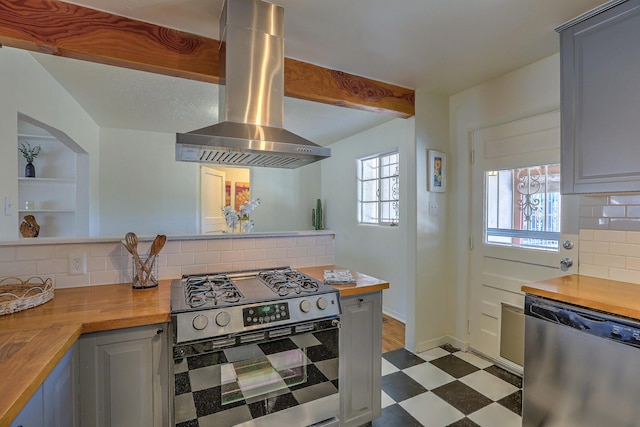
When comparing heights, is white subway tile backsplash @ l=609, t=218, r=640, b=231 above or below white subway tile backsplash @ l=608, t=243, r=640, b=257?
above

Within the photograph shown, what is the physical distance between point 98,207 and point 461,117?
4570mm

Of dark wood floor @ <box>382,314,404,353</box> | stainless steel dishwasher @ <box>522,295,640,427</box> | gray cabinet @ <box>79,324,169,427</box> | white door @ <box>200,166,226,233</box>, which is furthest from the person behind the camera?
white door @ <box>200,166,226,233</box>

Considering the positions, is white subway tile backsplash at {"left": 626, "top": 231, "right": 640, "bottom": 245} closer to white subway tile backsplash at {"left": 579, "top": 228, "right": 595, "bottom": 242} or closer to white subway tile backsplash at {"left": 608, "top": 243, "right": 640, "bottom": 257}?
white subway tile backsplash at {"left": 608, "top": 243, "right": 640, "bottom": 257}

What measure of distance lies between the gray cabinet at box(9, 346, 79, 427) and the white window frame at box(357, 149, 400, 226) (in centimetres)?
305

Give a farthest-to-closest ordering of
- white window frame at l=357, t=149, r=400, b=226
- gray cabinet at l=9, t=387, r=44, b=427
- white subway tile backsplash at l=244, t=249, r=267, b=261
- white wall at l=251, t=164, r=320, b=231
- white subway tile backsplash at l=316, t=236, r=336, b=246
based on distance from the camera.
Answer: white wall at l=251, t=164, r=320, b=231, white window frame at l=357, t=149, r=400, b=226, white subway tile backsplash at l=316, t=236, r=336, b=246, white subway tile backsplash at l=244, t=249, r=267, b=261, gray cabinet at l=9, t=387, r=44, b=427

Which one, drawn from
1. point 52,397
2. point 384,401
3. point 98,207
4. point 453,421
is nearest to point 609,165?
point 453,421

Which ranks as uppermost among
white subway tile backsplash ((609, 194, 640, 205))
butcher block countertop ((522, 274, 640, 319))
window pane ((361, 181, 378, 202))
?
window pane ((361, 181, 378, 202))

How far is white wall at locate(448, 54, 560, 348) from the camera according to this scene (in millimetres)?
2291

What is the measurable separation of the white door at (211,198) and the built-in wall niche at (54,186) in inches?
58.8

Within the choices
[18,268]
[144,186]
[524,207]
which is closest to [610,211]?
[524,207]

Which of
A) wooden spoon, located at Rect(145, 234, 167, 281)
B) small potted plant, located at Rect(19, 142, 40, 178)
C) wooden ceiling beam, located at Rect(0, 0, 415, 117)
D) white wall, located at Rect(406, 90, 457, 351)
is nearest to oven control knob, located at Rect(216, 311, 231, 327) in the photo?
wooden spoon, located at Rect(145, 234, 167, 281)

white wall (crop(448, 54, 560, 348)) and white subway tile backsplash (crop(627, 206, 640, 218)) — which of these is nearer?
white subway tile backsplash (crop(627, 206, 640, 218))

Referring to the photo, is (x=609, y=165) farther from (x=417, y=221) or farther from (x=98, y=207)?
(x=98, y=207)

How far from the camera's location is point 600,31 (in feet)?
5.29
